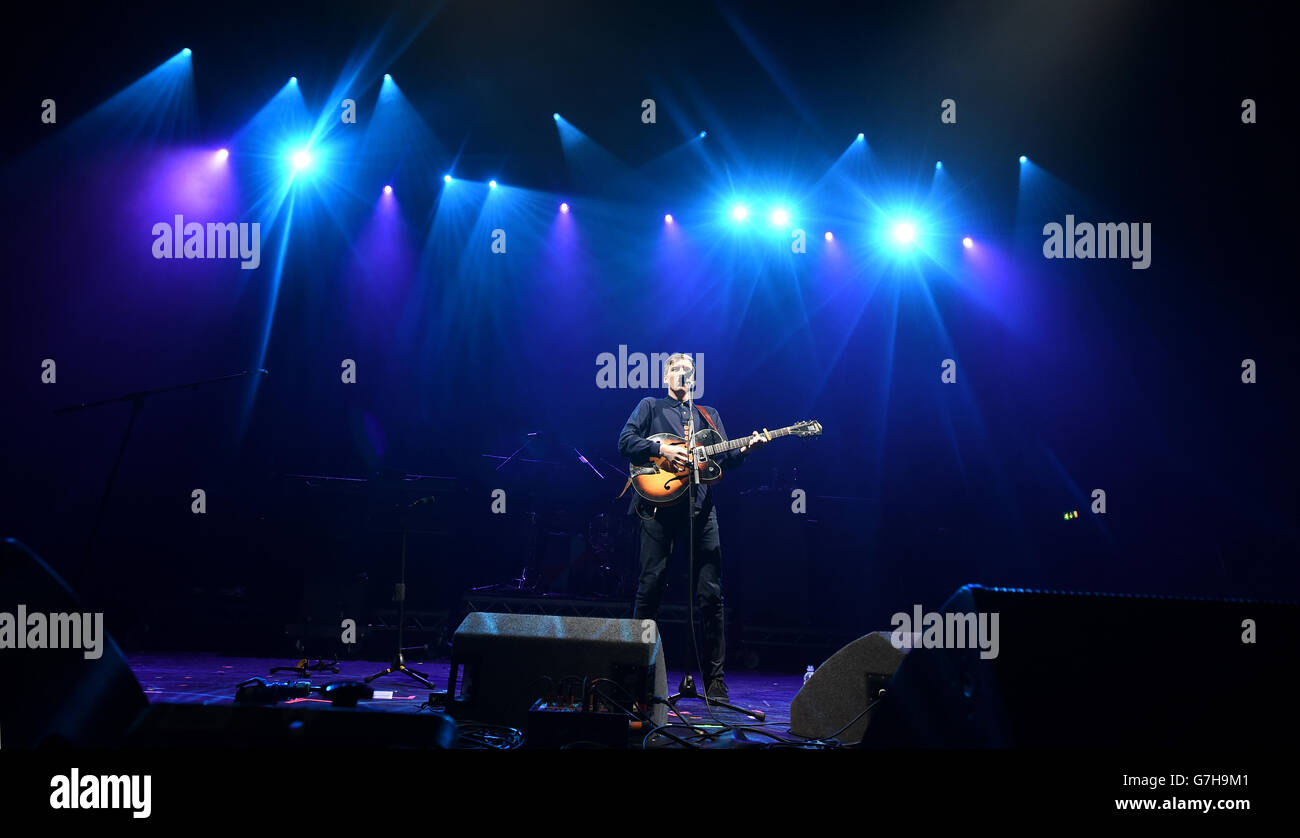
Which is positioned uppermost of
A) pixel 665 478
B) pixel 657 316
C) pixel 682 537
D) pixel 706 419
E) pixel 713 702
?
pixel 657 316

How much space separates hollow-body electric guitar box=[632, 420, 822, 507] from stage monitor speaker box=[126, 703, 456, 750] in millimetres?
3678

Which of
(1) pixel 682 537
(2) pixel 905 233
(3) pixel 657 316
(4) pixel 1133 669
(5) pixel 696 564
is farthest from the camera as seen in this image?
(3) pixel 657 316

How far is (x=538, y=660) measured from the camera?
143 inches

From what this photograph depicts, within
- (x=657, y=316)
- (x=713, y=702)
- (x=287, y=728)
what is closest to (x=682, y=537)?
Result: (x=713, y=702)

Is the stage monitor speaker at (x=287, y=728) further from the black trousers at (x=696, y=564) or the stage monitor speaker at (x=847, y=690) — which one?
the black trousers at (x=696, y=564)

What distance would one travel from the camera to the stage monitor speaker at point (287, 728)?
167 centimetres

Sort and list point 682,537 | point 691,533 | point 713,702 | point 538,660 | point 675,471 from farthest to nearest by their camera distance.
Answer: point 682,537, point 675,471, point 691,533, point 713,702, point 538,660

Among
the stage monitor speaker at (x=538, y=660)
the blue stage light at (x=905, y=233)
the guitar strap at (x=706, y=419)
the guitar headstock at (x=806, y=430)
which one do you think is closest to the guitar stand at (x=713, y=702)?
the stage monitor speaker at (x=538, y=660)

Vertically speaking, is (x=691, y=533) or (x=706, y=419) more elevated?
(x=706, y=419)

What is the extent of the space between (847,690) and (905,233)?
7.85 m

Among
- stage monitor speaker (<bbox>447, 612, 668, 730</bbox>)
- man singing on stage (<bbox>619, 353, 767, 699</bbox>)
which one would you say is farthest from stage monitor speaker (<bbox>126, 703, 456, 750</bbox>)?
man singing on stage (<bbox>619, 353, 767, 699</bbox>)

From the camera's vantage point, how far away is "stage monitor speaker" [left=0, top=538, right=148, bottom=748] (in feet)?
5.60

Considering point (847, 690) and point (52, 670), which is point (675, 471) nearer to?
point (847, 690)

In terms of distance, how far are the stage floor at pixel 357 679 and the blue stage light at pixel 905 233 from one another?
6.05 metres
